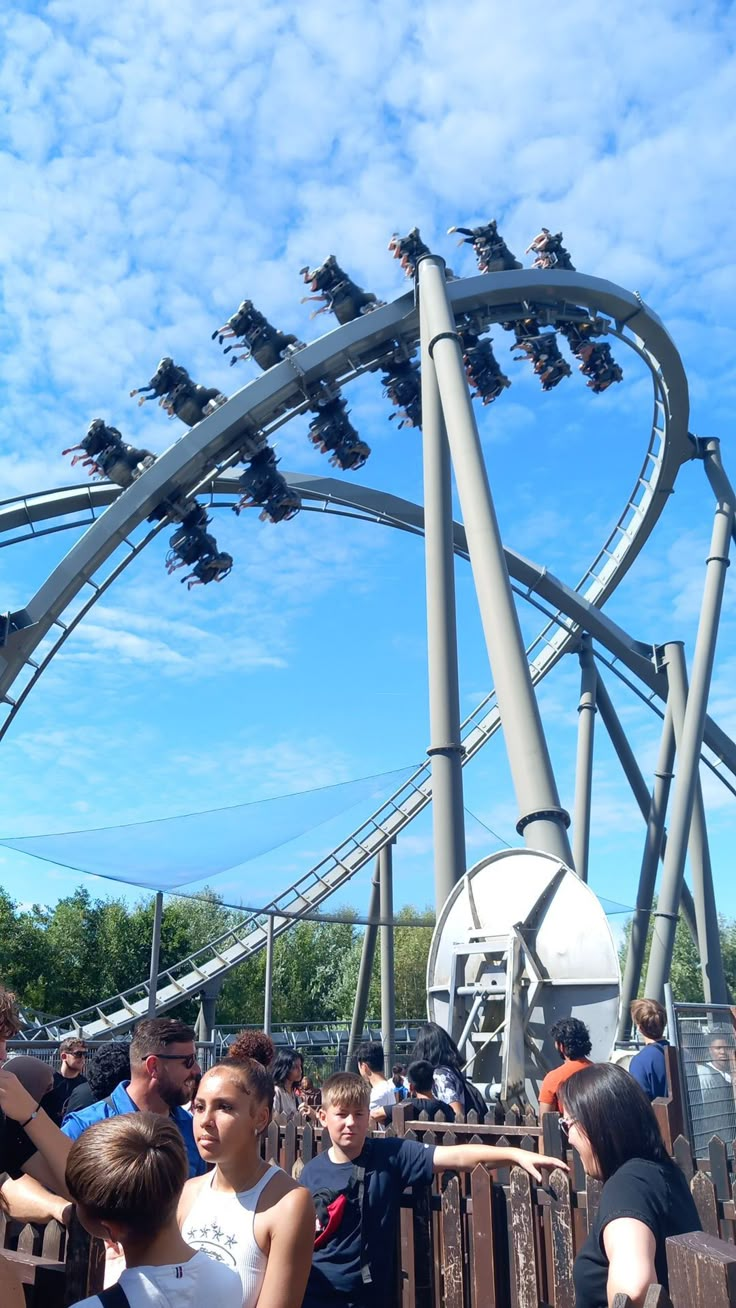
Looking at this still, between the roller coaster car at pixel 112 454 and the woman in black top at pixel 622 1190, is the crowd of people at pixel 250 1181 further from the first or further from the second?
the roller coaster car at pixel 112 454

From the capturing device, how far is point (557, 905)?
226 inches

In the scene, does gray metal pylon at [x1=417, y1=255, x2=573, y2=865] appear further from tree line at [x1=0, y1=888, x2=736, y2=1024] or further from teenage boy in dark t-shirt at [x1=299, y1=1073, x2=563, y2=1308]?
tree line at [x1=0, y1=888, x2=736, y2=1024]

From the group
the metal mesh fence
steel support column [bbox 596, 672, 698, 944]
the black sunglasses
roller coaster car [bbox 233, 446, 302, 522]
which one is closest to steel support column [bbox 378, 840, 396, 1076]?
steel support column [bbox 596, 672, 698, 944]

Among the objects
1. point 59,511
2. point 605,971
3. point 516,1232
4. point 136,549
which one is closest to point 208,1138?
point 516,1232

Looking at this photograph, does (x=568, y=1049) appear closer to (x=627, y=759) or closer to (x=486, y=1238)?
(x=486, y=1238)

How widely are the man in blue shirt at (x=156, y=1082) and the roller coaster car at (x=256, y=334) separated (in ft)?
32.4

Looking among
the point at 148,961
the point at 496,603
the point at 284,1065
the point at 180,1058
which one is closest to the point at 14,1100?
the point at 180,1058

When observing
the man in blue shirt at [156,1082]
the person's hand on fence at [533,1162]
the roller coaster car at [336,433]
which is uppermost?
the roller coaster car at [336,433]

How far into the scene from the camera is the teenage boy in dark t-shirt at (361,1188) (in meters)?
2.65

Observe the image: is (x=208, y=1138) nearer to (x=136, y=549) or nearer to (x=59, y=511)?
(x=136, y=549)

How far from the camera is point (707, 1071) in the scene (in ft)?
20.3

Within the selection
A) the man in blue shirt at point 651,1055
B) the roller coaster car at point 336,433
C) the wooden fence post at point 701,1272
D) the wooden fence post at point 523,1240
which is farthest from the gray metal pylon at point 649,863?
the wooden fence post at point 701,1272

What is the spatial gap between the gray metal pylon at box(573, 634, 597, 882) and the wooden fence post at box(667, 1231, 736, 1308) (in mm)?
11647

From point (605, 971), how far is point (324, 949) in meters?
41.7
